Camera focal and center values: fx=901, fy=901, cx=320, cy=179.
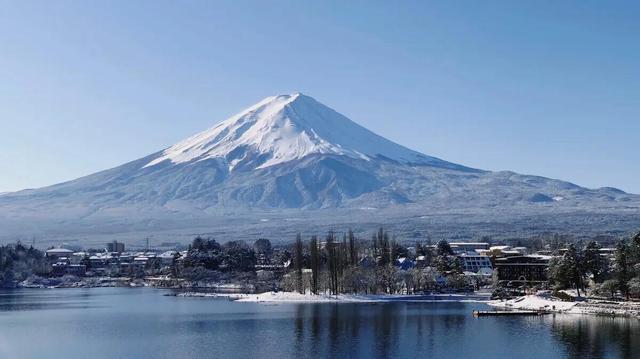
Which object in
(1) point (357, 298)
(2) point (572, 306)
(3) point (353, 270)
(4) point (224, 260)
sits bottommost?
(2) point (572, 306)

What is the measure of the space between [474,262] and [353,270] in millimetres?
32275

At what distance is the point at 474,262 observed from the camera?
101 metres

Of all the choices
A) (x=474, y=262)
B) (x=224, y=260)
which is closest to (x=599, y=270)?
(x=474, y=262)

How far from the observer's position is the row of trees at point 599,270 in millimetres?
58844

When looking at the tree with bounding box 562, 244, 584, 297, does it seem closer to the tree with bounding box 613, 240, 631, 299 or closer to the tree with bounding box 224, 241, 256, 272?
the tree with bounding box 613, 240, 631, 299

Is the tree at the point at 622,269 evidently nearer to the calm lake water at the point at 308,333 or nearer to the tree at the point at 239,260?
the calm lake water at the point at 308,333

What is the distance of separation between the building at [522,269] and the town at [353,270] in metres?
0.09

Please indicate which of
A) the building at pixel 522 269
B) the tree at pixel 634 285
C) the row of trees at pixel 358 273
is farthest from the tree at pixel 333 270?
the tree at pixel 634 285

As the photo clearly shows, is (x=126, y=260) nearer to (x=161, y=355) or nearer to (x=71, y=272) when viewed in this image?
(x=71, y=272)

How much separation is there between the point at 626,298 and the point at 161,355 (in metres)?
33.7

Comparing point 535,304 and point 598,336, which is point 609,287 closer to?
point 535,304

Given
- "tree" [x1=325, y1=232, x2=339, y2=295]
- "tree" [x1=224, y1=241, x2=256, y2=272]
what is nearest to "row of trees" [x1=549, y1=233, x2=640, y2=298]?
"tree" [x1=325, y1=232, x2=339, y2=295]

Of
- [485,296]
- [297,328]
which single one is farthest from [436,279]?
[297,328]

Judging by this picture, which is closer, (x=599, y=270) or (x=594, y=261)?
(x=594, y=261)
